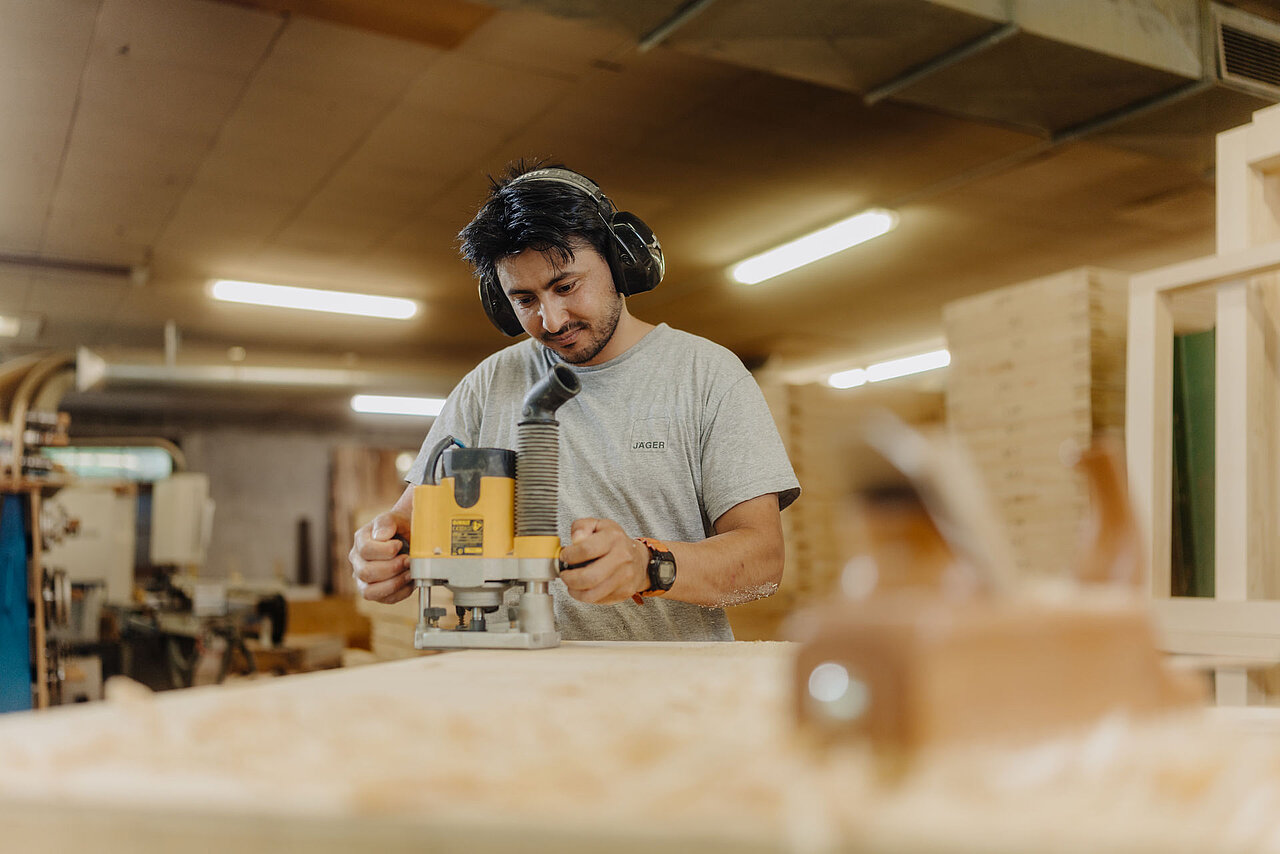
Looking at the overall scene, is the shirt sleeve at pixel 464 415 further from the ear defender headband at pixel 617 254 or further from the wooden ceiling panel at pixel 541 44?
the wooden ceiling panel at pixel 541 44

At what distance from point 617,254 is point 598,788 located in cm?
171

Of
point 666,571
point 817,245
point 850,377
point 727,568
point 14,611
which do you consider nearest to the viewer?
point 666,571

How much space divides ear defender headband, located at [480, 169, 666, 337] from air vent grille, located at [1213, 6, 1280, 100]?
3.02m

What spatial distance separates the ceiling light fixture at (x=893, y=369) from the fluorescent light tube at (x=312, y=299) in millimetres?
4531

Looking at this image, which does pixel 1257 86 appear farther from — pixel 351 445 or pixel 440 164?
pixel 351 445

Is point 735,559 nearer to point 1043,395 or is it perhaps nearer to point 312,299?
point 1043,395

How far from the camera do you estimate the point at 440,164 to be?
5.61 meters

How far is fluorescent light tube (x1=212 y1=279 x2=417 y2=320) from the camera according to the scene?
26.1ft

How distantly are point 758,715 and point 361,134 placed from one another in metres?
5.00

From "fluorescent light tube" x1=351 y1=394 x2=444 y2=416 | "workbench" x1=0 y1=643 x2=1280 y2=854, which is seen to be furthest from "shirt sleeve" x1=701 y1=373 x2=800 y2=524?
"fluorescent light tube" x1=351 y1=394 x2=444 y2=416

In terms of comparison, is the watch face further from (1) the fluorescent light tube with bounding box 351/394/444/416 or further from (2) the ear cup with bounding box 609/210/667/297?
(1) the fluorescent light tube with bounding box 351/394/444/416

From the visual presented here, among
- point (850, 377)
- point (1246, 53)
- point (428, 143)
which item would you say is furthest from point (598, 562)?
point (850, 377)

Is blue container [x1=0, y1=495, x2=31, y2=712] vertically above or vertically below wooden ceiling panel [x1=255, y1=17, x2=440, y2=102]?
below

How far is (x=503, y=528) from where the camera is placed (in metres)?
1.62
